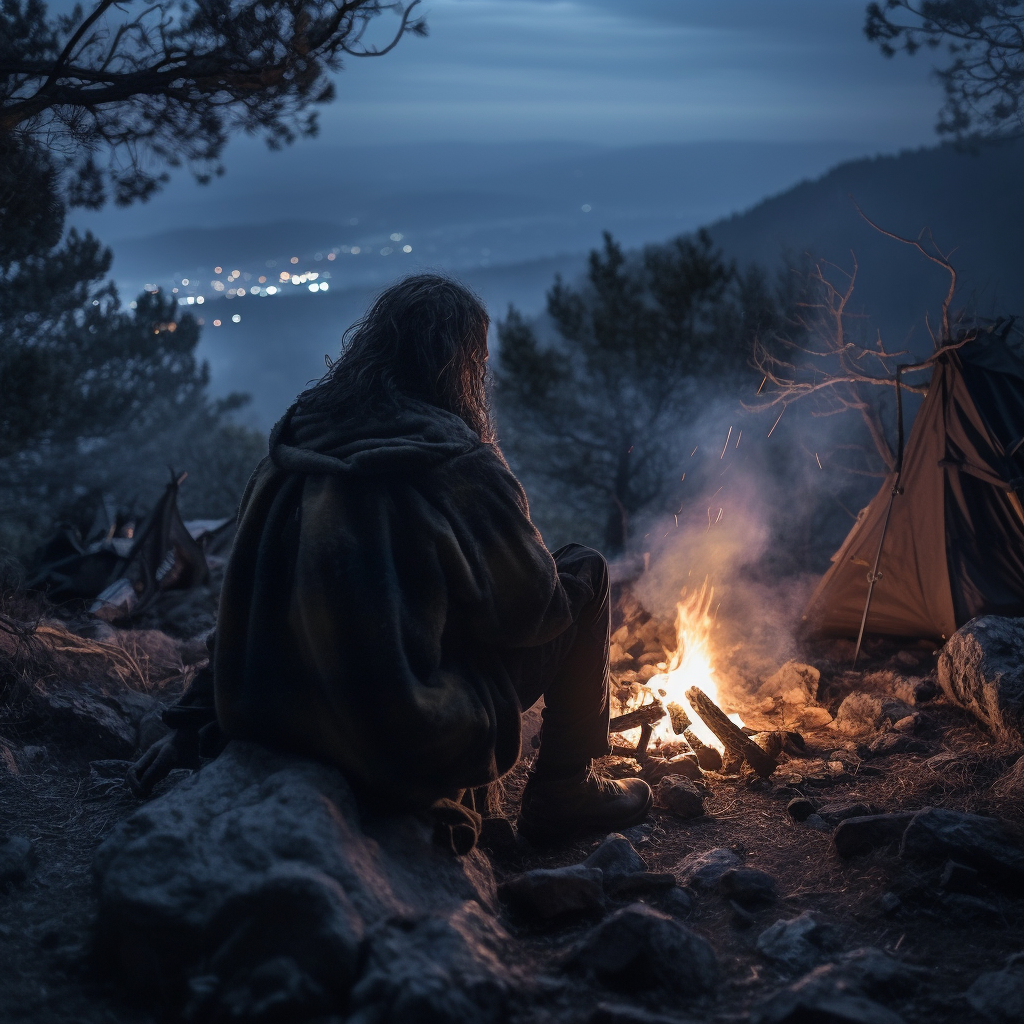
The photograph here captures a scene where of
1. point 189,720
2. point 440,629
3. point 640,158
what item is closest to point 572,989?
point 440,629

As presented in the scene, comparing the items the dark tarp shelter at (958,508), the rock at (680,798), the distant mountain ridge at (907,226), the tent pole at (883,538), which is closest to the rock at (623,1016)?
the rock at (680,798)

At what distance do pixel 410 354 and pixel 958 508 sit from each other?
152 inches

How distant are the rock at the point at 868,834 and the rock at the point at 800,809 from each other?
1.45 ft

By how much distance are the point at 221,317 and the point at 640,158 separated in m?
147

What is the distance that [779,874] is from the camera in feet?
9.60

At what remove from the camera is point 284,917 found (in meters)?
1.84

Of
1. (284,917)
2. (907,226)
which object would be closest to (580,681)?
(284,917)

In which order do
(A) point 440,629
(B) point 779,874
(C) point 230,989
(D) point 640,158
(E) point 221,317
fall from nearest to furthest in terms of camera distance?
(C) point 230,989 → (A) point 440,629 → (B) point 779,874 → (E) point 221,317 → (D) point 640,158

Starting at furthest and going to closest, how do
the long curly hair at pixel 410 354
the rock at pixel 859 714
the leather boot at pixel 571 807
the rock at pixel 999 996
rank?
the rock at pixel 859 714 < the leather boot at pixel 571 807 < the long curly hair at pixel 410 354 < the rock at pixel 999 996

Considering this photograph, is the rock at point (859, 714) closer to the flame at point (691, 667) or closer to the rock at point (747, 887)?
the flame at point (691, 667)

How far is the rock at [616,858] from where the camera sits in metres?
2.78

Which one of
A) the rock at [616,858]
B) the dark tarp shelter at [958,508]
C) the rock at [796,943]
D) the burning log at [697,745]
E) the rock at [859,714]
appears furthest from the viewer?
the dark tarp shelter at [958,508]

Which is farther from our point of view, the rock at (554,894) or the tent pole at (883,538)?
the tent pole at (883,538)

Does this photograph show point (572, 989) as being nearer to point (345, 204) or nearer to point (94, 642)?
point (94, 642)
